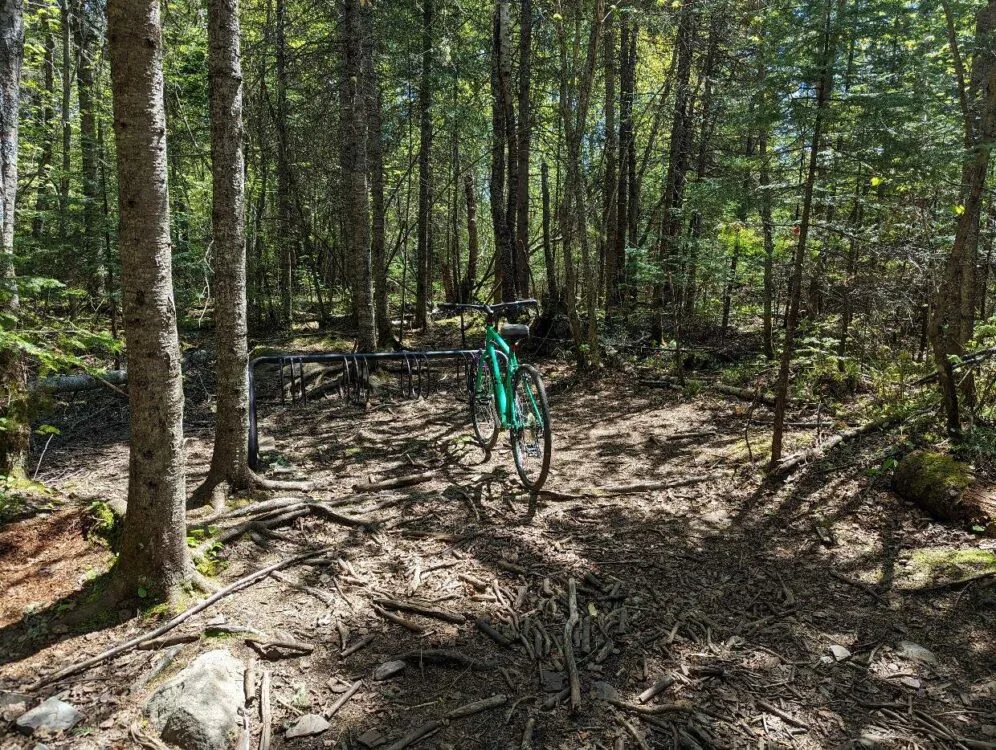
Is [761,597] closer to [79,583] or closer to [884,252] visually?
[884,252]

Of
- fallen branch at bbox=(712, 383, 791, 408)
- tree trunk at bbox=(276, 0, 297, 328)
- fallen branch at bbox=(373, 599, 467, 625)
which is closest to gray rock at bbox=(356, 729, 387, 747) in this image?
fallen branch at bbox=(373, 599, 467, 625)

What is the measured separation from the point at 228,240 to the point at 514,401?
2528 millimetres

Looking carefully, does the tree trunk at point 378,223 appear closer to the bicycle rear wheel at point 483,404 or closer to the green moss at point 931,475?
the bicycle rear wheel at point 483,404

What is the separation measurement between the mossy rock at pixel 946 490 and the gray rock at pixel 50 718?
510 cm

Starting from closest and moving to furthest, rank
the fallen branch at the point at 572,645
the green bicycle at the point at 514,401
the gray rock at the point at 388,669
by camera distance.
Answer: the fallen branch at the point at 572,645 < the gray rock at the point at 388,669 < the green bicycle at the point at 514,401

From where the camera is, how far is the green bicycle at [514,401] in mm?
4598

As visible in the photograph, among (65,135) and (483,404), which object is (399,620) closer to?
(483,404)

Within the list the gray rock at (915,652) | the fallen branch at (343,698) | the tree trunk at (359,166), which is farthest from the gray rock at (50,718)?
the tree trunk at (359,166)

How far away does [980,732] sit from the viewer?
2.42 metres

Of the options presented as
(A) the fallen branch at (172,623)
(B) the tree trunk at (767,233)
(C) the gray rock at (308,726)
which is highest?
(B) the tree trunk at (767,233)

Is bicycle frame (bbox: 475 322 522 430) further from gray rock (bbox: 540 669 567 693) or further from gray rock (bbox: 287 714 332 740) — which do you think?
gray rock (bbox: 287 714 332 740)

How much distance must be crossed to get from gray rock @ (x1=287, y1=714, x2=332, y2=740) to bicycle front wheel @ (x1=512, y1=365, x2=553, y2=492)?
7.88 feet

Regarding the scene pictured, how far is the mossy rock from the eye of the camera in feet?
12.5

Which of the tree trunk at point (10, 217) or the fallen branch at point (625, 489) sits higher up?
the tree trunk at point (10, 217)
